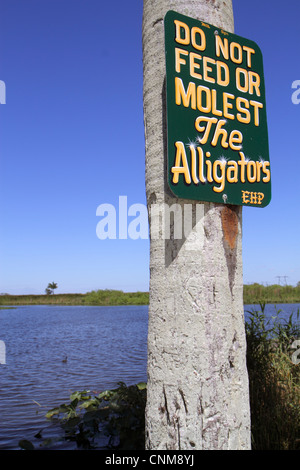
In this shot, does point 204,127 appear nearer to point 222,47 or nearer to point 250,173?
point 250,173

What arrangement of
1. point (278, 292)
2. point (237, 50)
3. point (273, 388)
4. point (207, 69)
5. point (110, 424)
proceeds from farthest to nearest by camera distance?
point (278, 292) < point (110, 424) < point (273, 388) < point (237, 50) < point (207, 69)

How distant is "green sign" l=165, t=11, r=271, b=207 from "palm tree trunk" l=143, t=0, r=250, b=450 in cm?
16

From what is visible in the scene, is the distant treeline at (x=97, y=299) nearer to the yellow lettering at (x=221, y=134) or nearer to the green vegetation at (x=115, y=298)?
the green vegetation at (x=115, y=298)

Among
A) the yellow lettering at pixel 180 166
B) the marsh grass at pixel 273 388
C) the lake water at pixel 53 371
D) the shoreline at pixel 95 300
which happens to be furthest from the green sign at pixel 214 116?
the shoreline at pixel 95 300

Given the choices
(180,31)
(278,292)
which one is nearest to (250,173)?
(180,31)

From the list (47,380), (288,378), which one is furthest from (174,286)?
(47,380)

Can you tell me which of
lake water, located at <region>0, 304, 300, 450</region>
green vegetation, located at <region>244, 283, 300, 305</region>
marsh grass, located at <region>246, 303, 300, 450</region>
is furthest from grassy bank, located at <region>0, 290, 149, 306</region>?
marsh grass, located at <region>246, 303, 300, 450</region>

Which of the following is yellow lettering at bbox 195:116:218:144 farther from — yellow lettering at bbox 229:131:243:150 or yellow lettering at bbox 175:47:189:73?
yellow lettering at bbox 175:47:189:73

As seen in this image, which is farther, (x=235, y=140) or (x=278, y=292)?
(x=278, y=292)

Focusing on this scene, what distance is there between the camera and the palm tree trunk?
2.57 metres

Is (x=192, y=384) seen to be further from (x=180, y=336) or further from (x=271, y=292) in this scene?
(x=271, y=292)

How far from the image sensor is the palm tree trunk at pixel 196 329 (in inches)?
101

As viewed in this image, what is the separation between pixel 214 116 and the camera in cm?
279

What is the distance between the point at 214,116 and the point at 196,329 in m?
1.45
